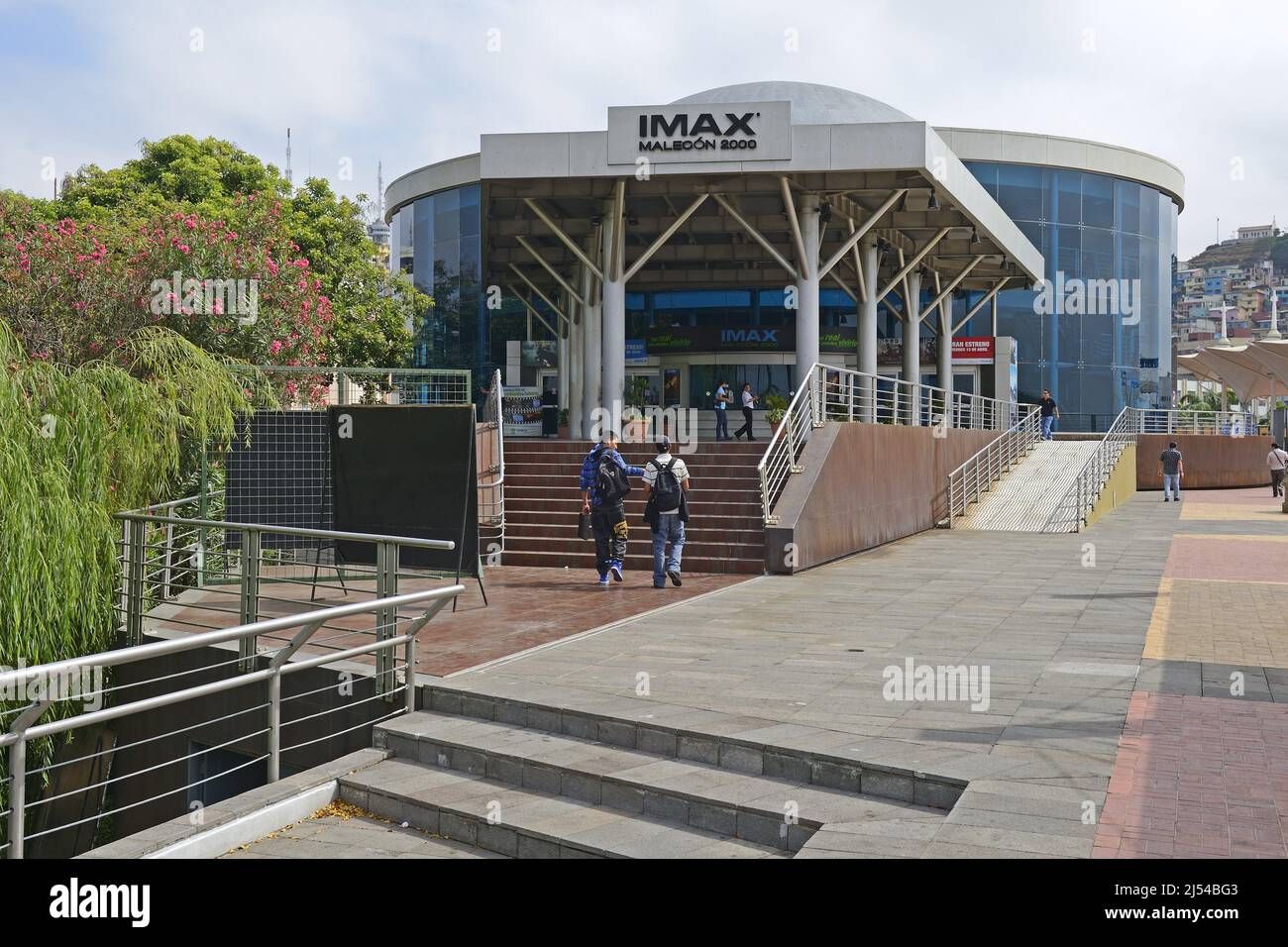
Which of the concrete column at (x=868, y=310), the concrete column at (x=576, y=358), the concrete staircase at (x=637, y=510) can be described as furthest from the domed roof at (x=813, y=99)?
the concrete staircase at (x=637, y=510)

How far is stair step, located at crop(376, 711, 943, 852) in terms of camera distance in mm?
6012

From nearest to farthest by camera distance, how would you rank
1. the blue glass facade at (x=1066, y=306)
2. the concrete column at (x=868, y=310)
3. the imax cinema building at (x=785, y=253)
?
the imax cinema building at (x=785, y=253)
the concrete column at (x=868, y=310)
the blue glass facade at (x=1066, y=306)

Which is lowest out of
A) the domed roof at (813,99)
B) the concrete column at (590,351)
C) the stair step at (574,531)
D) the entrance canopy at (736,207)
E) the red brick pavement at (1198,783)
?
the red brick pavement at (1198,783)

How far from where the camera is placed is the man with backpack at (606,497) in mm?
14094

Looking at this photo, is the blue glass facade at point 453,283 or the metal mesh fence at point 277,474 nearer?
the metal mesh fence at point 277,474

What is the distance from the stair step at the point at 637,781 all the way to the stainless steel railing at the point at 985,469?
1756cm

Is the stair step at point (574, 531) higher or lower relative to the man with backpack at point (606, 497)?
lower

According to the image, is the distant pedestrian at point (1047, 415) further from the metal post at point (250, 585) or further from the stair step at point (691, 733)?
the stair step at point (691, 733)

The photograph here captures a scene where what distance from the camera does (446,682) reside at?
8672mm

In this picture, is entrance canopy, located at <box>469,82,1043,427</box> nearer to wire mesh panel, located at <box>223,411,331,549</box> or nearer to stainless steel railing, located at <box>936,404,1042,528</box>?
stainless steel railing, located at <box>936,404,1042,528</box>

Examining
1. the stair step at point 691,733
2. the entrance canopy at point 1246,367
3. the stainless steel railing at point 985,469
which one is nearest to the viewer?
the stair step at point 691,733
